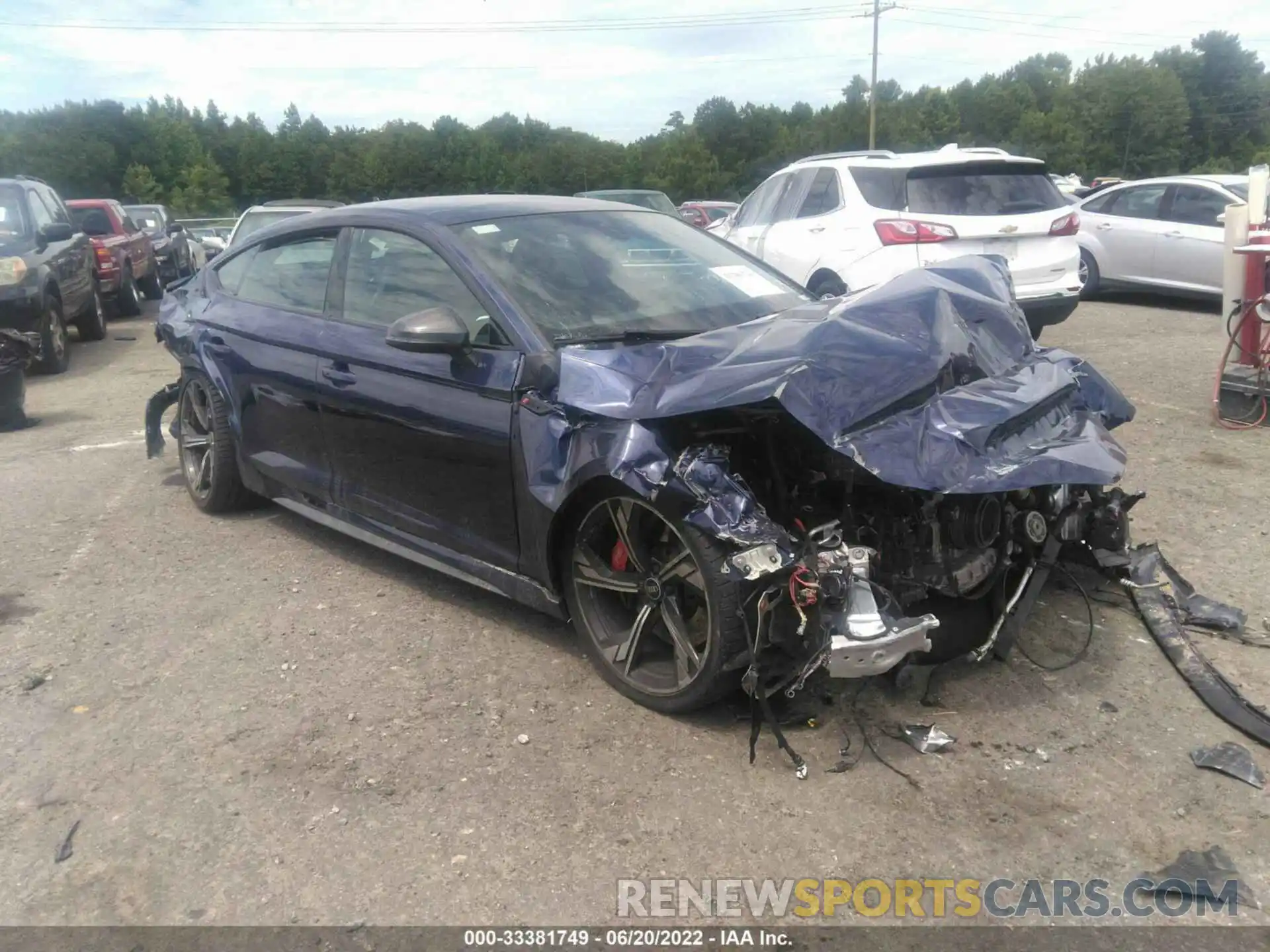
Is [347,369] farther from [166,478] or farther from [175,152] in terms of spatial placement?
[175,152]

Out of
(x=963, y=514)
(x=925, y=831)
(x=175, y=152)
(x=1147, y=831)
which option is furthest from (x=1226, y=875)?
(x=175, y=152)

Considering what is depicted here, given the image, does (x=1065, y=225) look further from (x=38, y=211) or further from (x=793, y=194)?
(x=38, y=211)

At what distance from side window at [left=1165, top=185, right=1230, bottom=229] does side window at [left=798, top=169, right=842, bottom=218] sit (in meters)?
5.23

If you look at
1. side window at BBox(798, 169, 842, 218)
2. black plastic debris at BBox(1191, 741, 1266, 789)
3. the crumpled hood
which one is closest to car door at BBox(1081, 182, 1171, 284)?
side window at BBox(798, 169, 842, 218)

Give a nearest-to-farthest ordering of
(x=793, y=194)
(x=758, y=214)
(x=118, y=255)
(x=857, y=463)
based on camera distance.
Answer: (x=857, y=463)
(x=793, y=194)
(x=758, y=214)
(x=118, y=255)

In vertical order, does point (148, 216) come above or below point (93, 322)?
above

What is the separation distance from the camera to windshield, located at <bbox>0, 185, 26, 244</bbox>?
36.2ft

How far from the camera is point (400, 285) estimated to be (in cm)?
432

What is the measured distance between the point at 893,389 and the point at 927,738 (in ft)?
3.58

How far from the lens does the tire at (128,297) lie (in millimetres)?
15875

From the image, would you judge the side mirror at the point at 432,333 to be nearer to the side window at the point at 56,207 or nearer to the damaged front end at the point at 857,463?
the damaged front end at the point at 857,463

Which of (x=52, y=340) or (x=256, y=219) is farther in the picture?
(x=256, y=219)

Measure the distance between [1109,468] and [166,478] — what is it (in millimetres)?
5426

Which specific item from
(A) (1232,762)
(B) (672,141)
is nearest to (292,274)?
(A) (1232,762)
